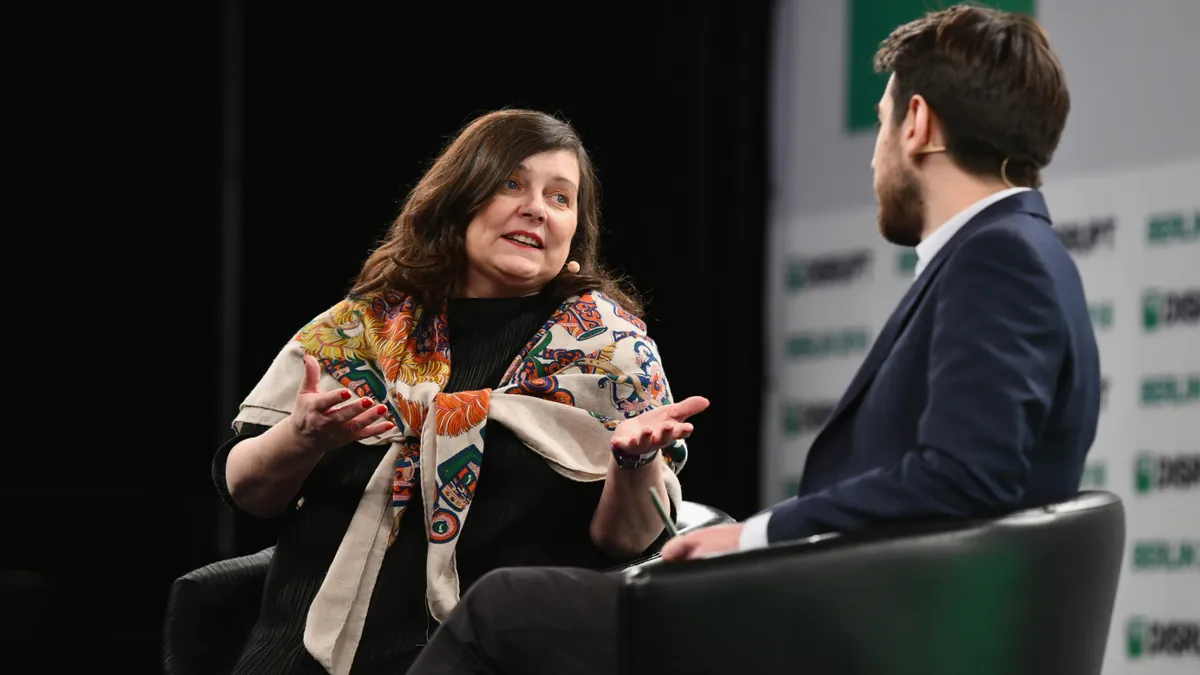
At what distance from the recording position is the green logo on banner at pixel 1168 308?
3.46m

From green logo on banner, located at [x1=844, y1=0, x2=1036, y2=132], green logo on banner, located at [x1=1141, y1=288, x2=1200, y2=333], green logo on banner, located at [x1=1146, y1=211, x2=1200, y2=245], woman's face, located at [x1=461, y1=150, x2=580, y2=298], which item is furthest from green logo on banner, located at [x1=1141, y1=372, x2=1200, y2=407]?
woman's face, located at [x1=461, y1=150, x2=580, y2=298]

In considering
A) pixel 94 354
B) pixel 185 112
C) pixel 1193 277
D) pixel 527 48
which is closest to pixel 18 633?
pixel 94 354

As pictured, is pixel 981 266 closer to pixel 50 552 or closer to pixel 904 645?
pixel 904 645

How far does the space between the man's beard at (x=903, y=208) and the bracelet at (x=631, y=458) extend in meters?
0.51

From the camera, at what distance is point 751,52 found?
450 centimetres

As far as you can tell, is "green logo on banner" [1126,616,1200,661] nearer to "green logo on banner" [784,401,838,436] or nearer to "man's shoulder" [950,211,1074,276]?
"green logo on banner" [784,401,838,436]

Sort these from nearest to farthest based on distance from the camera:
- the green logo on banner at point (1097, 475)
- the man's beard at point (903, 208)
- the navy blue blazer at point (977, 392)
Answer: the navy blue blazer at point (977, 392) < the man's beard at point (903, 208) < the green logo on banner at point (1097, 475)

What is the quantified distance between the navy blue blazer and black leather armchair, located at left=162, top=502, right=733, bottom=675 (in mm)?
753

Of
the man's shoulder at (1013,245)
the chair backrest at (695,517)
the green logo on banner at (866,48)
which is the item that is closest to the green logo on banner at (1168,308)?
the green logo on banner at (866,48)

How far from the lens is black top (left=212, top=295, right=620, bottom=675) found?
2.24m

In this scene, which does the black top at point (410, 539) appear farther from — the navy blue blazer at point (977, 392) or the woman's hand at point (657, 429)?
the navy blue blazer at point (977, 392)

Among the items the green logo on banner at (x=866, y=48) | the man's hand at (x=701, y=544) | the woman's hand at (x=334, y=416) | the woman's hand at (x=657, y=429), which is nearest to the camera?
the man's hand at (x=701, y=544)

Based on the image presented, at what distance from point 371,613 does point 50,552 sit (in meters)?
3.13

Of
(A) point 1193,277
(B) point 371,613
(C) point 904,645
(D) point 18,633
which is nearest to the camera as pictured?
(C) point 904,645
